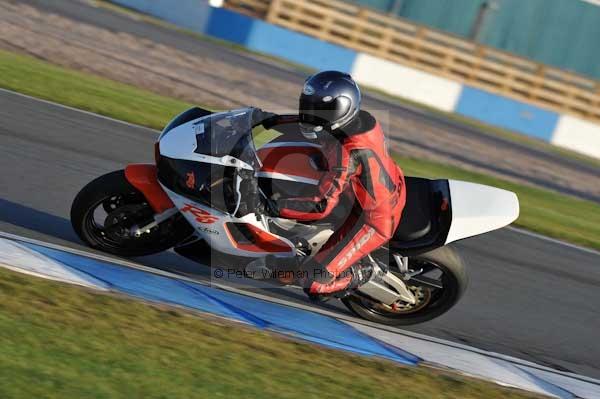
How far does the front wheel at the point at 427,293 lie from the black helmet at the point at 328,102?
1.24 meters

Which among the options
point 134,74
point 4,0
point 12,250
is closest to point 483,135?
point 134,74

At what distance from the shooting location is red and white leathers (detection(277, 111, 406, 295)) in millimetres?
5801

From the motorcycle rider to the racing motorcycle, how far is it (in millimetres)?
101

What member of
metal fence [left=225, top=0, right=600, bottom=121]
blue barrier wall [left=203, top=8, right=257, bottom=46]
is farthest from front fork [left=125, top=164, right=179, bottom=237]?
metal fence [left=225, top=0, right=600, bottom=121]

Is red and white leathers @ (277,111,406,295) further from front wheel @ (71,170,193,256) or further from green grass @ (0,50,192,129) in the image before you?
green grass @ (0,50,192,129)

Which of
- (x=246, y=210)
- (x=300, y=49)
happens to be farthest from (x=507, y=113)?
(x=246, y=210)

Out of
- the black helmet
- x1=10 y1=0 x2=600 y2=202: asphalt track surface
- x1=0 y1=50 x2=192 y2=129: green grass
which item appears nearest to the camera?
the black helmet

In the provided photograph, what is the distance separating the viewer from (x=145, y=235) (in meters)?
6.19

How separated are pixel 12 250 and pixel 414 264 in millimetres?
2778

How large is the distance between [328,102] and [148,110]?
728 centimetres

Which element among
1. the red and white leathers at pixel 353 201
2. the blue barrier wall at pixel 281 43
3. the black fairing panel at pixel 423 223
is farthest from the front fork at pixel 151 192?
the blue barrier wall at pixel 281 43

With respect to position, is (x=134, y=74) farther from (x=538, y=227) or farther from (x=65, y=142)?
(x=538, y=227)

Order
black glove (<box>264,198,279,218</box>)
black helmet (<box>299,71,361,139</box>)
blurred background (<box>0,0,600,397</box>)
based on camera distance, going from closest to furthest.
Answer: black helmet (<box>299,71,361,139</box>), black glove (<box>264,198,279,218</box>), blurred background (<box>0,0,600,397</box>)

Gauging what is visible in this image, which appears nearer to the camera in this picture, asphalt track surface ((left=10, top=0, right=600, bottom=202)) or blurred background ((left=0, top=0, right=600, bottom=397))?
blurred background ((left=0, top=0, right=600, bottom=397))
